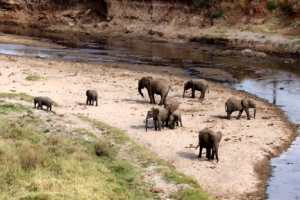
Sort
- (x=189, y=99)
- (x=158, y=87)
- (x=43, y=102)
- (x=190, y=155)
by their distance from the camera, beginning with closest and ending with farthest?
1. (x=190, y=155)
2. (x=43, y=102)
3. (x=158, y=87)
4. (x=189, y=99)

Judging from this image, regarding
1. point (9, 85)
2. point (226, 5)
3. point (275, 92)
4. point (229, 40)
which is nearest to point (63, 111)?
point (9, 85)

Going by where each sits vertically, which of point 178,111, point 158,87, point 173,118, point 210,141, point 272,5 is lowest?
point 210,141

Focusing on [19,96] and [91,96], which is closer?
[91,96]

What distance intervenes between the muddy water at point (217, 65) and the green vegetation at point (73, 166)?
4.36 meters

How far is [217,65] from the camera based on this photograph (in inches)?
1793

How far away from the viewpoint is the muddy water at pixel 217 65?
18.3 m

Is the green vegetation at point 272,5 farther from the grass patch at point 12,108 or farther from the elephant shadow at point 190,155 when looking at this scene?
Result: the elephant shadow at point 190,155

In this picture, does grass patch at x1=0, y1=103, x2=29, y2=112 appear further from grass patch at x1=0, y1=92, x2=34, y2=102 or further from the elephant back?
the elephant back

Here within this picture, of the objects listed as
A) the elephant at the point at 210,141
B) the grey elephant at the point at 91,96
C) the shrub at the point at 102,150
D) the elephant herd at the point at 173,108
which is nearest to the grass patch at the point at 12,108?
the elephant herd at the point at 173,108

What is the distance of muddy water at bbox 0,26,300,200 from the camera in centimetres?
1830

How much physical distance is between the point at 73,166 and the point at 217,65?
31.9 meters

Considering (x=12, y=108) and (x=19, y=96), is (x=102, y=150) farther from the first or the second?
(x=19, y=96)

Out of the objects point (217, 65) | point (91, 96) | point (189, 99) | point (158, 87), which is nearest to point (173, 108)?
point (158, 87)

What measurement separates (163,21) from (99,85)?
131 ft
